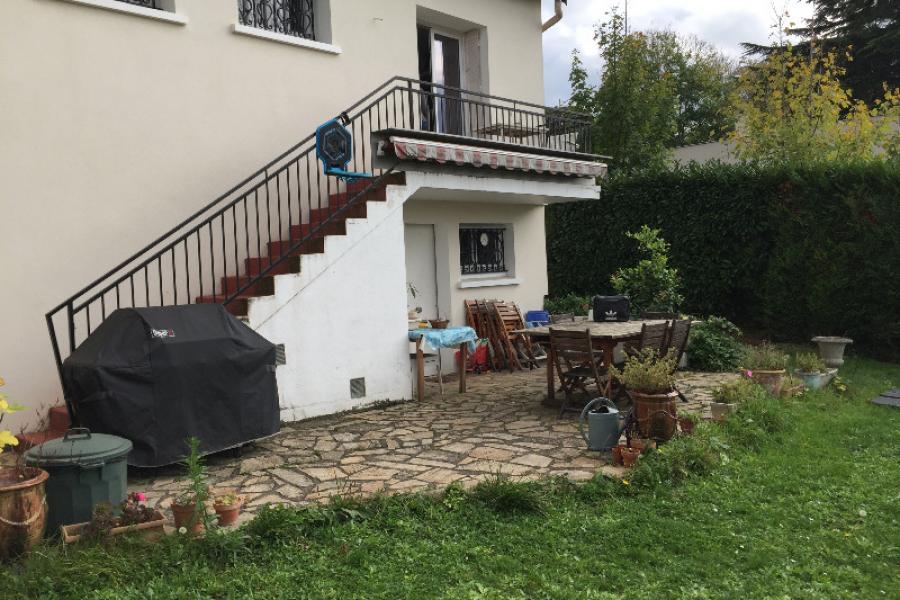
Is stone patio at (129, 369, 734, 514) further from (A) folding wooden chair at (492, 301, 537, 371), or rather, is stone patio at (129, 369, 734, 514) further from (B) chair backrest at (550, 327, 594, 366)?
(A) folding wooden chair at (492, 301, 537, 371)

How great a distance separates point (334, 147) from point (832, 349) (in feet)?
26.7

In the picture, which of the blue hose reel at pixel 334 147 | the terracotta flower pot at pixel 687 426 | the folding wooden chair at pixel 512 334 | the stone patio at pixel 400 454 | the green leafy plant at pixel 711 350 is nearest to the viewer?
the stone patio at pixel 400 454

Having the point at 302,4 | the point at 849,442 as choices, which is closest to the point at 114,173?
the point at 302,4

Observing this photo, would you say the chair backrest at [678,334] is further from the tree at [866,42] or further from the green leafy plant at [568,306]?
the tree at [866,42]

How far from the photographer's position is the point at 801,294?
13.4 m

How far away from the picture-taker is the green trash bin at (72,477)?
4762 mm

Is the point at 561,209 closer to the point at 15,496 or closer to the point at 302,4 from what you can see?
the point at 302,4

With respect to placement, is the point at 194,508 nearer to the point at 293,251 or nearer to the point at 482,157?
the point at 293,251

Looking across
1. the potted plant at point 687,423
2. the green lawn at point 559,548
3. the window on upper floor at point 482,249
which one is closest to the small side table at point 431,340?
the window on upper floor at point 482,249

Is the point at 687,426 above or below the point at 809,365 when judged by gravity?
below

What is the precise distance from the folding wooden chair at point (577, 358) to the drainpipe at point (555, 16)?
8.14 m

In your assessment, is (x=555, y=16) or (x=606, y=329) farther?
(x=555, y=16)

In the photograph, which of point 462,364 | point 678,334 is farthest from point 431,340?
point 678,334

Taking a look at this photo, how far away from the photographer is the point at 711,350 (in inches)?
448
